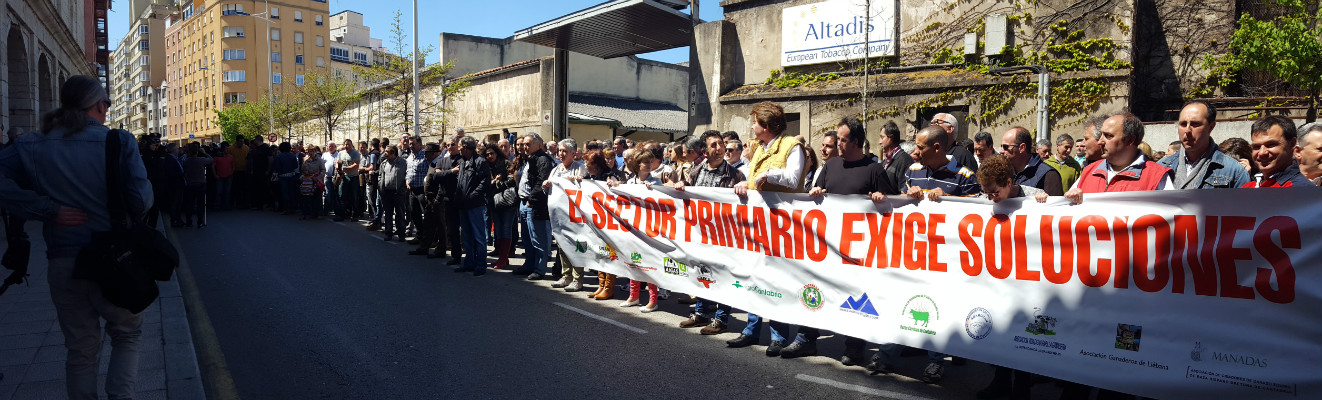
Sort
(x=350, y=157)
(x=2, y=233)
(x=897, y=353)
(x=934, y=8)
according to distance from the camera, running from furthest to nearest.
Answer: (x=934, y=8), (x=350, y=157), (x=2, y=233), (x=897, y=353)

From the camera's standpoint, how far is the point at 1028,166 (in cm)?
628

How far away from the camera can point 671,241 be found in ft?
22.8

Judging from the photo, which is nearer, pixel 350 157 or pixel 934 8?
pixel 350 157

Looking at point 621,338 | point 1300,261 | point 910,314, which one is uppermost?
point 1300,261

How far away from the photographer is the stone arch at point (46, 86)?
22766mm

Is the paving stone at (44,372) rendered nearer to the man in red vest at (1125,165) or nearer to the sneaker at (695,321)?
the sneaker at (695,321)

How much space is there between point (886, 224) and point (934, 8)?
16.1m

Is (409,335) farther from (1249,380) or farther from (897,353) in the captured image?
(1249,380)

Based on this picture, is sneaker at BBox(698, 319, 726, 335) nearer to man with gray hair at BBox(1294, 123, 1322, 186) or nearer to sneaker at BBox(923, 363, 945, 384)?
sneaker at BBox(923, 363, 945, 384)

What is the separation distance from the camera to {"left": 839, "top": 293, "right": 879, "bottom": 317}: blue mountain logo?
5.27 meters

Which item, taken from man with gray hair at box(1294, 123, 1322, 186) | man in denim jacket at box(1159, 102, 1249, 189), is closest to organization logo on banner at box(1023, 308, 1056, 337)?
man in denim jacket at box(1159, 102, 1249, 189)

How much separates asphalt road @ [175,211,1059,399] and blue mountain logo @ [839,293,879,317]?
44cm

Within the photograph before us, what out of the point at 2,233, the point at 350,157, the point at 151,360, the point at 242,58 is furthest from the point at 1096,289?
the point at 242,58

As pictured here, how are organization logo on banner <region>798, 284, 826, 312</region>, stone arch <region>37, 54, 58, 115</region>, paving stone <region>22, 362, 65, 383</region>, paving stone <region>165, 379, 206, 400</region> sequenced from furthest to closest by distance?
stone arch <region>37, 54, 58, 115</region>, organization logo on banner <region>798, 284, 826, 312</region>, paving stone <region>22, 362, 65, 383</region>, paving stone <region>165, 379, 206, 400</region>
